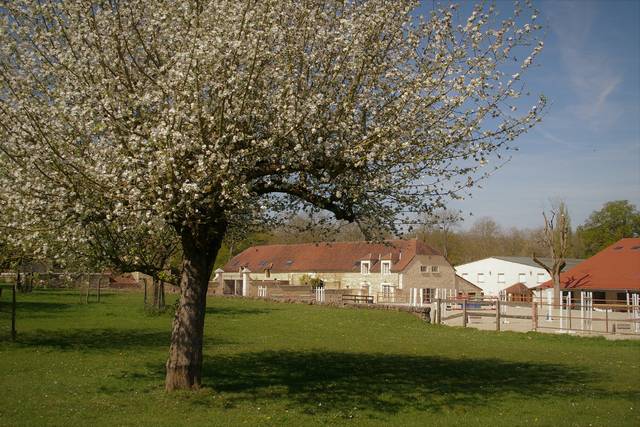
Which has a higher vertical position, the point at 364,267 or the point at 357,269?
the point at 364,267

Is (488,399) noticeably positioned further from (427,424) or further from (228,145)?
(228,145)

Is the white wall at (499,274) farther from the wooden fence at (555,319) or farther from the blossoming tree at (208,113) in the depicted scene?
the blossoming tree at (208,113)

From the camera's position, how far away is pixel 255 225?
46.1 feet

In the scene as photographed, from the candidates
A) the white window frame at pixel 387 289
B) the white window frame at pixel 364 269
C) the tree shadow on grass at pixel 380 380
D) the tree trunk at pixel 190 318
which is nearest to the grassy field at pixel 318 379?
the tree shadow on grass at pixel 380 380

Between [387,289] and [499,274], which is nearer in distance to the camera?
[387,289]

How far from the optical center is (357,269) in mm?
65125

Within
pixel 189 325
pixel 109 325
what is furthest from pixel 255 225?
pixel 109 325

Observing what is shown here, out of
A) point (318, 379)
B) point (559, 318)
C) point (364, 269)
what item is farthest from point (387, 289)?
point (318, 379)

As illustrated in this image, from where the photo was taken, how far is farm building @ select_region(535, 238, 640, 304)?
39.8m

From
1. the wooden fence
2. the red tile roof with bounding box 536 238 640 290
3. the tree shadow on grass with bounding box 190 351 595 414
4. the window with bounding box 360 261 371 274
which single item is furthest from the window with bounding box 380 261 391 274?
the tree shadow on grass with bounding box 190 351 595 414

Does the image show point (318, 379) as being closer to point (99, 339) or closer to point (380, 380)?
point (380, 380)

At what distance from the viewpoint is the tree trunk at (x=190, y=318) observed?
12.0 meters

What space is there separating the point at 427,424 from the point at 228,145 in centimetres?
571

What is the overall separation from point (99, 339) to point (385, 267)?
43.2 metres
